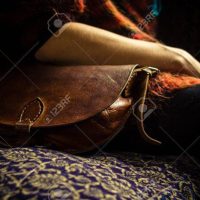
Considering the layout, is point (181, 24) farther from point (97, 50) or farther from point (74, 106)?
point (74, 106)

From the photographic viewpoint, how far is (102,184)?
1.50 feet

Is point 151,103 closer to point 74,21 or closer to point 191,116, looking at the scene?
point 191,116

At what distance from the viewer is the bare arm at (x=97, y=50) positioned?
79cm

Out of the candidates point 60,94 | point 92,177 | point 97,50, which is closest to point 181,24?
point 97,50

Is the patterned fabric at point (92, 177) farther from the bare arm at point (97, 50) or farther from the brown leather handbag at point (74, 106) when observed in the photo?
the bare arm at point (97, 50)

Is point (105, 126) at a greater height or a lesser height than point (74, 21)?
lesser

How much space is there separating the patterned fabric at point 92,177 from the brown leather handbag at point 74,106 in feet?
0.21

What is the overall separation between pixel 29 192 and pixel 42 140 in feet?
0.77

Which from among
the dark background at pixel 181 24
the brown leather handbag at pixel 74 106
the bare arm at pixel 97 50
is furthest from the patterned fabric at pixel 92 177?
the dark background at pixel 181 24

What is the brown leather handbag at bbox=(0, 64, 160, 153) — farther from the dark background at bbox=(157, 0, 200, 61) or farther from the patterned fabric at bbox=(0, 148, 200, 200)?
the dark background at bbox=(157, 0, 200, 61)

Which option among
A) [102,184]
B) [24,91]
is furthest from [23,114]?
[102,184]

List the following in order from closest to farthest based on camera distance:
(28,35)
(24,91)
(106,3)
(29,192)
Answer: (29,192), (24,91), (28,35), (106,3)

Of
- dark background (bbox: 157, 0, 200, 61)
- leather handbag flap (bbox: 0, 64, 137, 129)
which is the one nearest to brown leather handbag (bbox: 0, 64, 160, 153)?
leather handbag flap (bbox: 0, 64, 137, 129)

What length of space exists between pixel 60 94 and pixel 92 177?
253mm
